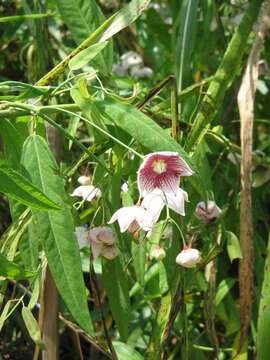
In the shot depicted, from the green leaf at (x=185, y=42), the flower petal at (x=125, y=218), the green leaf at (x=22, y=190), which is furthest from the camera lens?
the green leaf at (x=185, y=42)

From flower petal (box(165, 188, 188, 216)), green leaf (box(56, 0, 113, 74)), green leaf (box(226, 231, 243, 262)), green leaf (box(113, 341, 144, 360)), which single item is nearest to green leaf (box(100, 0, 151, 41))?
green leaf (box(56, 0, 113, 74))

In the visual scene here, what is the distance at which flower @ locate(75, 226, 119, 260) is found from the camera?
104cm

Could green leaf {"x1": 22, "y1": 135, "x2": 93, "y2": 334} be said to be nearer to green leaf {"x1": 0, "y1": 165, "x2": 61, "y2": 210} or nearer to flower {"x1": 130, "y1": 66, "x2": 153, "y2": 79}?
green leaf {"x1": 0, "y1": 165, "x2": 61, "y2": 210}

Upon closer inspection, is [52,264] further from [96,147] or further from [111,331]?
[111,331]

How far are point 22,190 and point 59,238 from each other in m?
0.09

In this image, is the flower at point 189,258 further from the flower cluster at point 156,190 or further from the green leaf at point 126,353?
the green leaf at point 126,353

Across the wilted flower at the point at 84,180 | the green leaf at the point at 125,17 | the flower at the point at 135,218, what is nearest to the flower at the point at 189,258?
the flower at the point at 135,218

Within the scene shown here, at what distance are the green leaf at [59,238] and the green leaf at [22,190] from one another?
0.07 m

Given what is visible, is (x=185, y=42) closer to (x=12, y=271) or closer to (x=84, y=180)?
(x=84, y=180)

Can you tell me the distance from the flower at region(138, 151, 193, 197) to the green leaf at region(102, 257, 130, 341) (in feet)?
0.75

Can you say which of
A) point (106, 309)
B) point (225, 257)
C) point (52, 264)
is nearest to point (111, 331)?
point (106, 309)

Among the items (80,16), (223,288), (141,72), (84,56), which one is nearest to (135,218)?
(84,56)

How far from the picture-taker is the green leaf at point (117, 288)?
1104 mm

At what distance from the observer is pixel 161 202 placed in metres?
0.91
